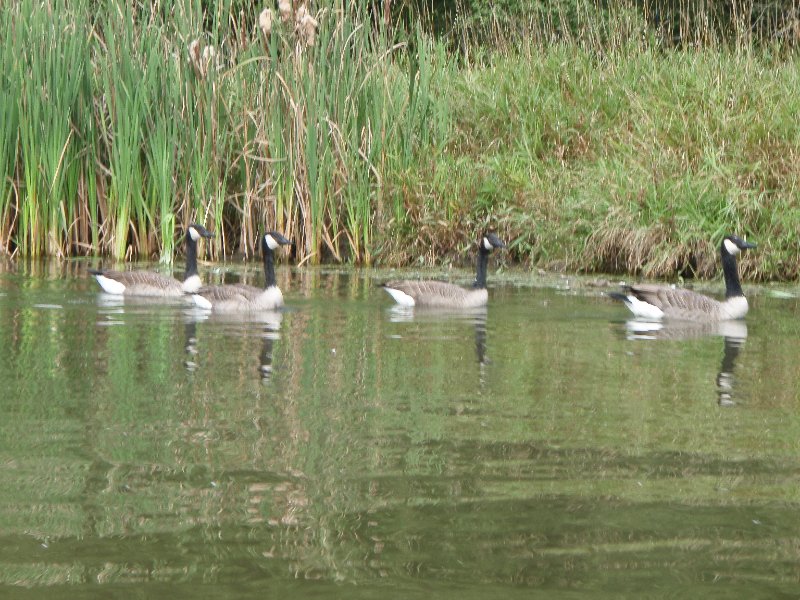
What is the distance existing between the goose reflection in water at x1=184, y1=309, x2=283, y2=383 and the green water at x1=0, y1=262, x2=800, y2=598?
57 mm

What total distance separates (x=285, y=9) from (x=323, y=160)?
5.74 ft

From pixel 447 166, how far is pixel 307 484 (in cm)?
1072

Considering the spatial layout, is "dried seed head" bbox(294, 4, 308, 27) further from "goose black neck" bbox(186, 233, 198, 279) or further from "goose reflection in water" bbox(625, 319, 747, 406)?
"goose reflection in water" bbox(625, 319, 747, 406)

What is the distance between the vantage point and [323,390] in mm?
7773

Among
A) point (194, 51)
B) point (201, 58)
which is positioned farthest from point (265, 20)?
point (201, 58)

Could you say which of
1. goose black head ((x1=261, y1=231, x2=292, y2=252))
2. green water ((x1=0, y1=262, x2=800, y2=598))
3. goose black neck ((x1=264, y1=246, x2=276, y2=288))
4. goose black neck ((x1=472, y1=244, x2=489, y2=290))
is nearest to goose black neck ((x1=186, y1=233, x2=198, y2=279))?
goose black head ((x1=261, y1=231, x2=292, y2=252))

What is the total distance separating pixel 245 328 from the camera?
10.9m

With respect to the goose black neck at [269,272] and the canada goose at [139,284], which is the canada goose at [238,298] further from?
the canada goose at [139,284]

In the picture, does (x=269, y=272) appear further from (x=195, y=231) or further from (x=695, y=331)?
(x=695, y=331)

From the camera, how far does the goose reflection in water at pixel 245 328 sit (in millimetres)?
8719

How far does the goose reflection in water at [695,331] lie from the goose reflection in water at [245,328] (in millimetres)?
2707

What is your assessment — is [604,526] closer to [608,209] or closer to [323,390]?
[323,390]

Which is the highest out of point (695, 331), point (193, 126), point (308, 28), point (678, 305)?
point (308, 28)

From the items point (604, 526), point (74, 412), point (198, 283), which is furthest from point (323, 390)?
point (198, 283)
